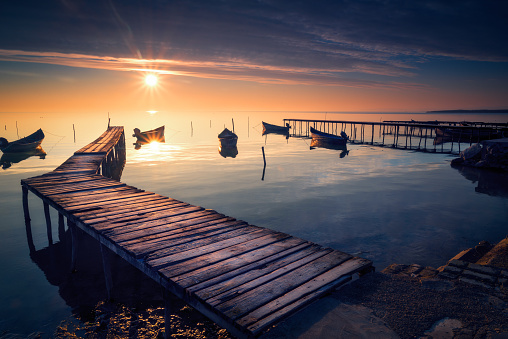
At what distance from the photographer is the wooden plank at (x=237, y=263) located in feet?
15.9

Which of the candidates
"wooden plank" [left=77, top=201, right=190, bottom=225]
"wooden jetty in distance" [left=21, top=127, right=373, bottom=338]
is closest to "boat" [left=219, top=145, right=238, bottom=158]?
"wooden jetty in distance" [left=21, top=127, right=373, bottom=338]

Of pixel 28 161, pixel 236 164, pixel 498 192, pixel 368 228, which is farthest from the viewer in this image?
pixel 28 161

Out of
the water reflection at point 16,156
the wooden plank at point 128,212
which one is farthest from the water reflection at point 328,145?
the water reflection at point 16,156

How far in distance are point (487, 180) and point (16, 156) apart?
168ft

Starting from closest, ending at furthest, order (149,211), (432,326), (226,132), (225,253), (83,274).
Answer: (432,326), (225,253), (149,211), (83,274), (226,132)

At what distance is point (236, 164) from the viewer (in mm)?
32281

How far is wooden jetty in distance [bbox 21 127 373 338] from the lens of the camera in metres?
4.23

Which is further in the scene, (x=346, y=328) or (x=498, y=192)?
(x=498, y=192)

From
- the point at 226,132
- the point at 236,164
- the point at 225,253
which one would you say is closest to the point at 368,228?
the point at 225,253

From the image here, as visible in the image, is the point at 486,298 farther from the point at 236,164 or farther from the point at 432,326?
the point at 236,164

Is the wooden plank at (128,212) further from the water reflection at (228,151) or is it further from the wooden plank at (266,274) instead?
the water reflection at (228,151)

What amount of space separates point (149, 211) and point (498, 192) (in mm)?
20707

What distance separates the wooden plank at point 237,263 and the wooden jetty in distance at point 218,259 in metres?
0.02

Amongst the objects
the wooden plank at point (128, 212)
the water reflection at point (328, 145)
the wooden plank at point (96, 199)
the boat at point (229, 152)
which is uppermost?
the wooden plank at point (96, 199)
